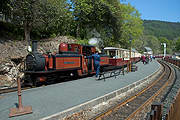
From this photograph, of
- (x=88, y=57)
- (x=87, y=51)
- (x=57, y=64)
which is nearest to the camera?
(x=57, y=64)

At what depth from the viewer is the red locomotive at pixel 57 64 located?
822 centimetres

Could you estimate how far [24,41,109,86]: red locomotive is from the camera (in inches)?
324

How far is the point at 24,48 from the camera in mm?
13062

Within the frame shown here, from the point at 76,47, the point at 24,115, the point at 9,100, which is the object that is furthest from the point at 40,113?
the point at 76,47

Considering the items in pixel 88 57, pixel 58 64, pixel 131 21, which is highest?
pixel 131 21

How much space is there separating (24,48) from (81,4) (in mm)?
10320

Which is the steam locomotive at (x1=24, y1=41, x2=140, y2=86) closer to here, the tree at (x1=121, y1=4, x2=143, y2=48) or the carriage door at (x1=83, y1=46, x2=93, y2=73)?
the carriage door at (x1=83, y1=46, x2=93, y2=73)

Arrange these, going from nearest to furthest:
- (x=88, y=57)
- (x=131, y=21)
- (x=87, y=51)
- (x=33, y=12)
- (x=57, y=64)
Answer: (x=57, y=64) → (x=88, y=57) → (x=87, y=51) → (x=33, y=12) → (x=131, y=21)

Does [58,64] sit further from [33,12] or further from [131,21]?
[131,21]

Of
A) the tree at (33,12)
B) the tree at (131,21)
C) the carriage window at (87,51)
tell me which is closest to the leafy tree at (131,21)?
the tree at (131,21)

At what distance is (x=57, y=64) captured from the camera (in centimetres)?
870

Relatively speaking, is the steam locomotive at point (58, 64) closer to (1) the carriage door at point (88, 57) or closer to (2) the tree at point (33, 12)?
(1) the carriage door at point (88, 57)

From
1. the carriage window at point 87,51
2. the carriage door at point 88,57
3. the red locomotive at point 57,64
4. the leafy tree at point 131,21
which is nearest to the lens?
the red locomotive at point 57,64

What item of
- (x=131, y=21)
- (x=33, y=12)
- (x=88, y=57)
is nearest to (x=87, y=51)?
(x=88, y=57)
